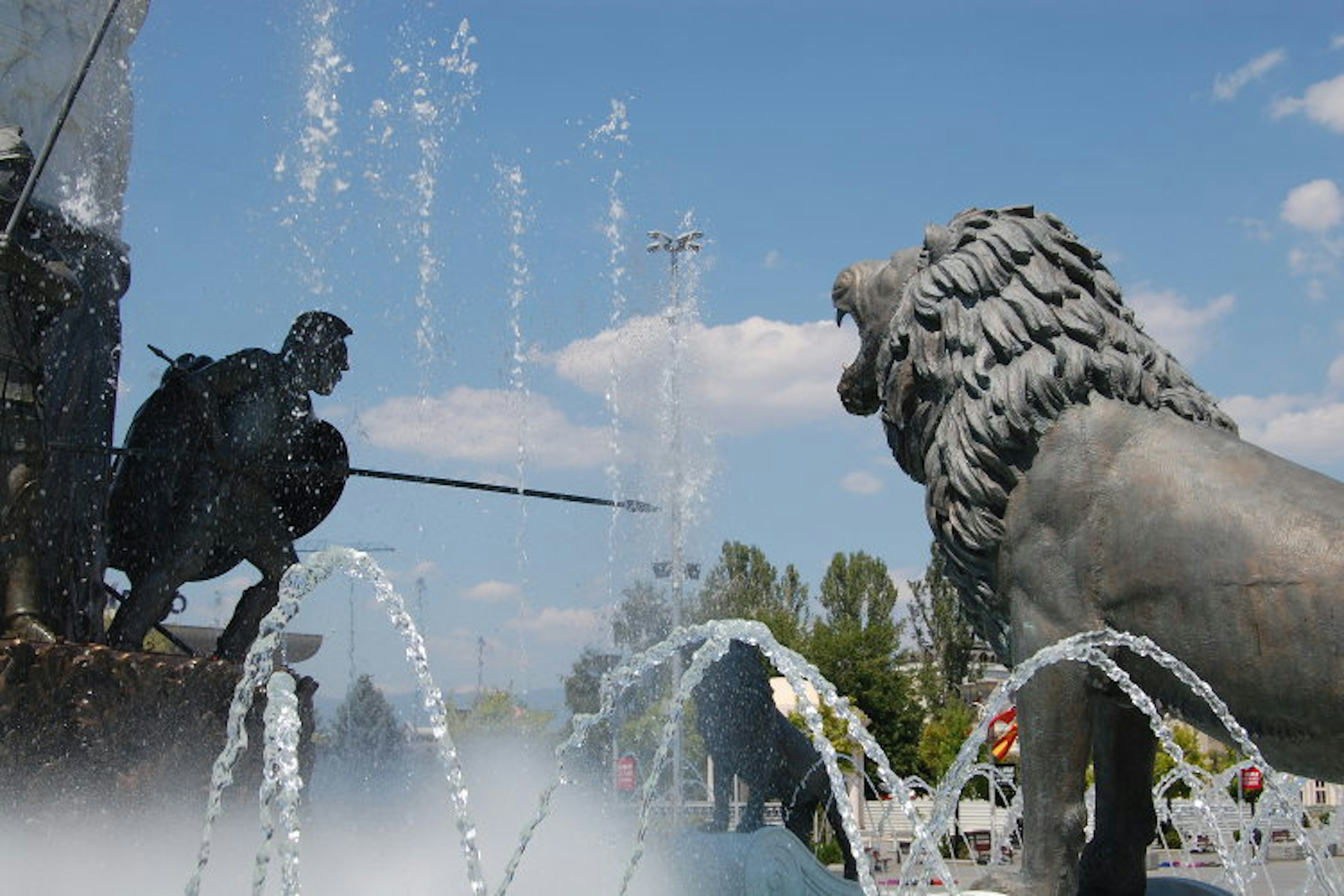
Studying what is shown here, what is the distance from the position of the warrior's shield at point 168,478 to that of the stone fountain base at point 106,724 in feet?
3.08

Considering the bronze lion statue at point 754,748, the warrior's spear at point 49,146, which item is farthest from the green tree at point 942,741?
the warrior's spear at point 49,146

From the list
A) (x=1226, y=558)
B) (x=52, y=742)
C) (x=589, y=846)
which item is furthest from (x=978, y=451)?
(x=589, y=846)

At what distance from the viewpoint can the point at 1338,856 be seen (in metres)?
25.5

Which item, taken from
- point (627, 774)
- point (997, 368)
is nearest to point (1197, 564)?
point (997, 368)

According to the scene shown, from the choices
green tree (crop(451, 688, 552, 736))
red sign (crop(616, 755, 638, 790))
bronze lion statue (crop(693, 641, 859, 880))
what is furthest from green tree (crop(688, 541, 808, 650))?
bronze lion statue (crop(693, 641, 859, 880))

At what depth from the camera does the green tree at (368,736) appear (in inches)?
518

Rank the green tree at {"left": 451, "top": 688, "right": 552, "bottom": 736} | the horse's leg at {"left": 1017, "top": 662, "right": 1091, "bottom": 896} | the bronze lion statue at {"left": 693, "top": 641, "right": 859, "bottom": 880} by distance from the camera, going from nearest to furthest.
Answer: the horse's leg at {"left": 1017, "top": 662, "right": 1091, "bottom": 896}, the bronze lion statue at {"left": 693, "top": 641, "right": 859, "bottom": 880}, the green tree at {"left": 451, "top": 688, "right": 552, "bottom": 736}

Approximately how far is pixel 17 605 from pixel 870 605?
39615mm

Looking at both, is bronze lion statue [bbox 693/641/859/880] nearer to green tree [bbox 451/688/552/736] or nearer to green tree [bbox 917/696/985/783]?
green tree [bbox 451/688/552/736]

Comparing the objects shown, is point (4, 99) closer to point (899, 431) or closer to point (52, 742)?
point (52, 742)

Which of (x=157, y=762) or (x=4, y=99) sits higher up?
(x=4, y=99)

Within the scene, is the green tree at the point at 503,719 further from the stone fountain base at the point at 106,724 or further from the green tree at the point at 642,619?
the stone fountain base at the point at 106,724

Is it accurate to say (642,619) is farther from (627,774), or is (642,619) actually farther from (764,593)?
(764,593)

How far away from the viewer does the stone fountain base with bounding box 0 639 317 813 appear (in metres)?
5.64
